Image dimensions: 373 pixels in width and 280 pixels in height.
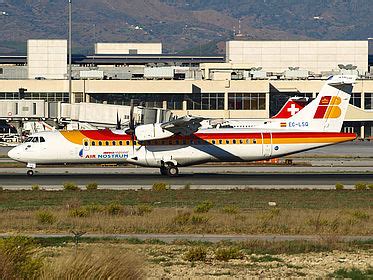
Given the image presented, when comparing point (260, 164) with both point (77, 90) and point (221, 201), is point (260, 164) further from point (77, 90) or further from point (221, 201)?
point (77, 90)

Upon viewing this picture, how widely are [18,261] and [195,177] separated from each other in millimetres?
39677

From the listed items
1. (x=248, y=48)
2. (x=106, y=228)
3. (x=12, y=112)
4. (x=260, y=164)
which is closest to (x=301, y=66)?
(x=248, y=48)

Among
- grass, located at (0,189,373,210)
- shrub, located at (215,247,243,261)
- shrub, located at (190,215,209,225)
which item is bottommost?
grass, located at (0,189,373,210)

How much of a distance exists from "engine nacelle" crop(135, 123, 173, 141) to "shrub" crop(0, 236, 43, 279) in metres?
38.7

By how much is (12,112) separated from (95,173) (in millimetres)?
44870

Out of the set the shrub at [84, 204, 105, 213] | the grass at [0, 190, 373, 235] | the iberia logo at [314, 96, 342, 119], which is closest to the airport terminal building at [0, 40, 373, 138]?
the iberia logo at [314, 96, 342, 119]

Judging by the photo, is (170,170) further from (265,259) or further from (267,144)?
(265,259)

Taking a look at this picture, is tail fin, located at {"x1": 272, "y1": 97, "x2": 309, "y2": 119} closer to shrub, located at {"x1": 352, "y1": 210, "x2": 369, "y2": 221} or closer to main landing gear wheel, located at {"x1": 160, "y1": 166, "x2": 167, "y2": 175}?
main landing gear wheel, located at {"x1": 160, "y1": 166, "x2": 167, "y2": 175}

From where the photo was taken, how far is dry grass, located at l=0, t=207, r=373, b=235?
112 feet

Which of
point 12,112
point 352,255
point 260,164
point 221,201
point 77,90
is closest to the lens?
point 352,255

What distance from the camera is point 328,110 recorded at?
67312 mm

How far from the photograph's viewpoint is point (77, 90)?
4938 inches

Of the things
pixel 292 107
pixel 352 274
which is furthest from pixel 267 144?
pixel 352 274

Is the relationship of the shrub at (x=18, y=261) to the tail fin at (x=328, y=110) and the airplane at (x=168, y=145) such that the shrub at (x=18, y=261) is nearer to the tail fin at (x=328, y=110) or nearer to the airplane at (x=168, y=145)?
the airplane at (x=168, y=145)
